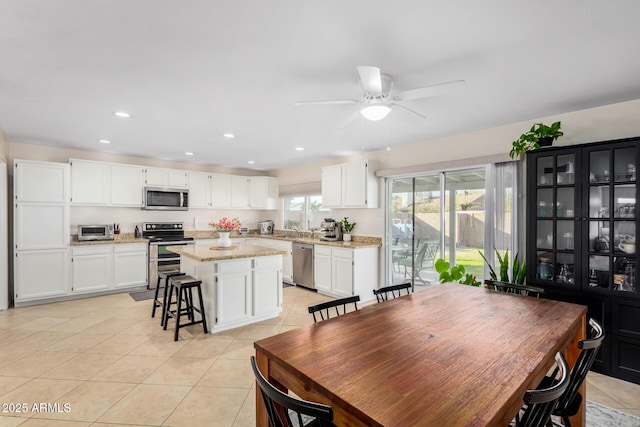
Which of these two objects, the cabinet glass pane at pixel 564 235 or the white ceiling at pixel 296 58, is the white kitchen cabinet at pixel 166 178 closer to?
the white ceiling at pixel 296 58

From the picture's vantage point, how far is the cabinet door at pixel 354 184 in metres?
4.99

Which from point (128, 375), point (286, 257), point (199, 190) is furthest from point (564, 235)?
point (199, 190)

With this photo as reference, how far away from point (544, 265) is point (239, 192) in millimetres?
5634

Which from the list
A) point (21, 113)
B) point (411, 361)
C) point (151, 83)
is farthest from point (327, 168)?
point (411, 361)

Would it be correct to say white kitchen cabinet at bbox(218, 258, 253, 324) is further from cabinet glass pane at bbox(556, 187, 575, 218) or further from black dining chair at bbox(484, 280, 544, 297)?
cabinet glass pane at bbox(556, 187, 575, 218)

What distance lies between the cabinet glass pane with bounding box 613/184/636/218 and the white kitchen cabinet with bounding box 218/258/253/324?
11.9 ft

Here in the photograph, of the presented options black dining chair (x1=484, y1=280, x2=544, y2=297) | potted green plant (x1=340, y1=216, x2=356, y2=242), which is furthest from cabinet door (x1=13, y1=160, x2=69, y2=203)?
black dining chair (x1=484, y1=280, x2=544, y2=297)

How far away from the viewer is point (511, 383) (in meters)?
1.15

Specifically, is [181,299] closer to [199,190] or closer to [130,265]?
[130,265]

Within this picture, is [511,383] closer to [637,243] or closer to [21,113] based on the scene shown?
[637,243]

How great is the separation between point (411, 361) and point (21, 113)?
4.44m

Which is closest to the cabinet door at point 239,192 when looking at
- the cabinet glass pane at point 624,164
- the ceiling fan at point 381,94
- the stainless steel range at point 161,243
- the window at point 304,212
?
the window at point 304,212

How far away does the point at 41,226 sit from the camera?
4.50 metres

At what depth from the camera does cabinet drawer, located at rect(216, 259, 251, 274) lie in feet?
11.5
